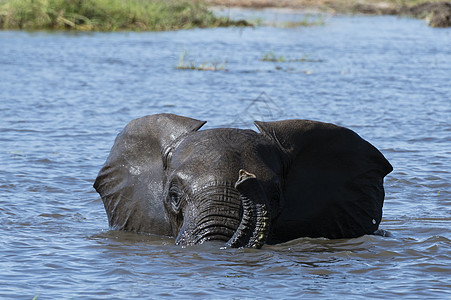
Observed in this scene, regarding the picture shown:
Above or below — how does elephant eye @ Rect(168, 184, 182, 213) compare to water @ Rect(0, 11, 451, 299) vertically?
above

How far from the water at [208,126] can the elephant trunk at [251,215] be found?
0.59ft

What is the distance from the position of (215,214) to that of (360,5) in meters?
37.6

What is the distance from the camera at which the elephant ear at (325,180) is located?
5.80 m

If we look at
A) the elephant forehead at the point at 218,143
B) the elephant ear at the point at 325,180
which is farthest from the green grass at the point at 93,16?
the elephant forehead at the point at 218,143

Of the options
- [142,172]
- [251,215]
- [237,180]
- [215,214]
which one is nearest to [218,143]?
[237,180]

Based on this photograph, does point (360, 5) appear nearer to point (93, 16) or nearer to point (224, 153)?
point (93, 16)

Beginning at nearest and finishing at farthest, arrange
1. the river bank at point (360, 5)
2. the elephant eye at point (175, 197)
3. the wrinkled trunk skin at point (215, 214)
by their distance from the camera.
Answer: the wrinkled trunk skin at point (215, 214), the elephant eye at point (175, 197), the river bank at point (360, 5)

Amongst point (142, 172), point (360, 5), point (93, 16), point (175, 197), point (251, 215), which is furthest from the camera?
point (360, 5)

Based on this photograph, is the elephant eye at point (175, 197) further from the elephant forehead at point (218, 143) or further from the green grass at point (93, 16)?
the green grass at point (93, 16)

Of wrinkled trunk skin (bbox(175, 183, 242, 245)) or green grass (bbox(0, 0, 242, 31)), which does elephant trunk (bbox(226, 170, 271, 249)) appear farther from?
green grass (bbox(0, 0, 242, 31))

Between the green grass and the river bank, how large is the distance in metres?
8.71

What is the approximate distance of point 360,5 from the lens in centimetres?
4147

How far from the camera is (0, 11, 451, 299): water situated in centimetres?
539

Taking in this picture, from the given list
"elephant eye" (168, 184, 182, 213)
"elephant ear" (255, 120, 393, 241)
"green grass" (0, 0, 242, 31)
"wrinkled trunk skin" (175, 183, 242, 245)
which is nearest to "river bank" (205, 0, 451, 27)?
"green grass" (0, 0, 242, 31)
